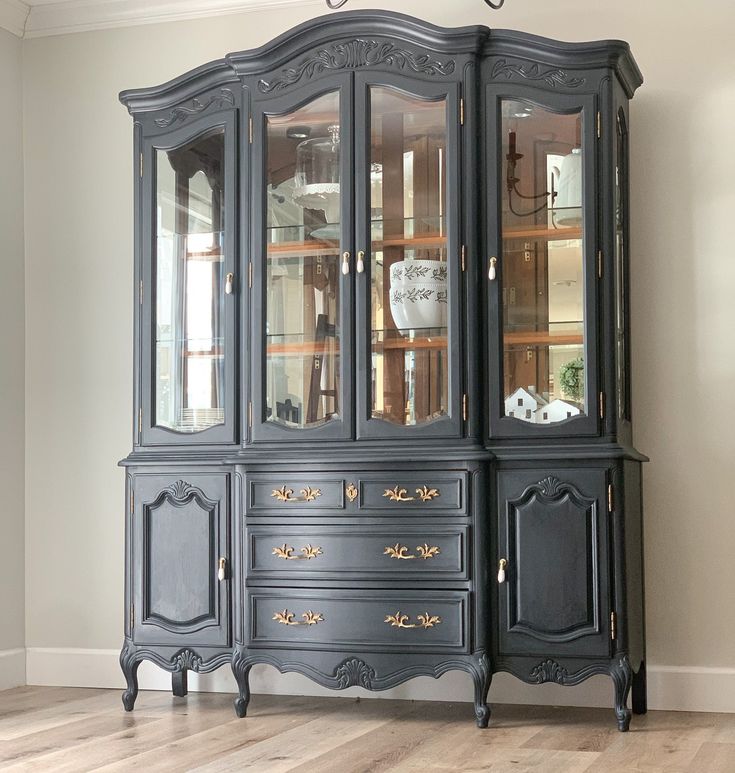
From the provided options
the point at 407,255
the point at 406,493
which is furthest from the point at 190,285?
the point at 406,493

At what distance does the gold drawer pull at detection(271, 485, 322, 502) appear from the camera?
10.7ft

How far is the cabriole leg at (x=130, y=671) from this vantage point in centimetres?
344

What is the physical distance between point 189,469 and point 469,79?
1381mm

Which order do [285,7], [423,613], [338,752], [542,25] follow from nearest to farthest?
[338,752], [423,613], [542,25], [285,7]

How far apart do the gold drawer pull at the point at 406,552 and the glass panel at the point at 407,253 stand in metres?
0.34

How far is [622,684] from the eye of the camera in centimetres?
304

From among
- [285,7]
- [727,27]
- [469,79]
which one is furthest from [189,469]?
[727,27]

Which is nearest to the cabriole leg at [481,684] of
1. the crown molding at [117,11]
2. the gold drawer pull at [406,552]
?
the gold drawer pull at [406,552]

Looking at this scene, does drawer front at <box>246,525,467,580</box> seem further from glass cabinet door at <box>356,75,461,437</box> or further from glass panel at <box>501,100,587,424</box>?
glass panel at <box>501,100,587,424</box>

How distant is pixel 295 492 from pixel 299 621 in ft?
1.18

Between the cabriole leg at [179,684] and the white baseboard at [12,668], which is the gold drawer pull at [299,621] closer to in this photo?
the cabriole leg at [179,684]

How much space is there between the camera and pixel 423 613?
3152mm

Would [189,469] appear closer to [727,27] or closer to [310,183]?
[310,183]

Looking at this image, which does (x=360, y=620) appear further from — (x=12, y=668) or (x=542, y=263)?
(x=12, y=668)
